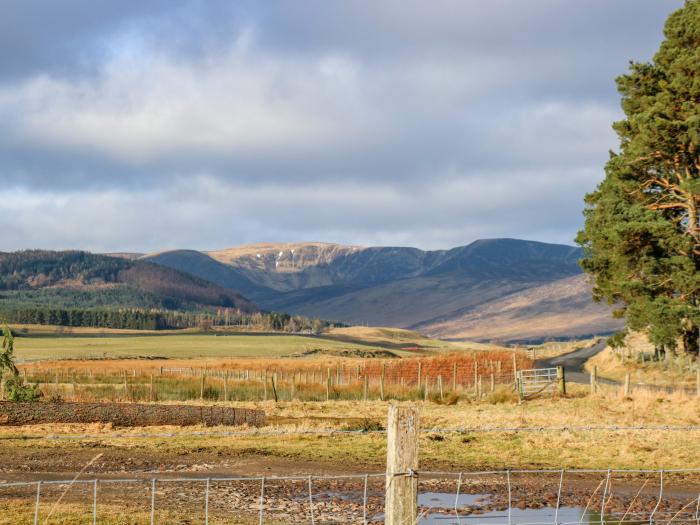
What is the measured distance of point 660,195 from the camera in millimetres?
52125

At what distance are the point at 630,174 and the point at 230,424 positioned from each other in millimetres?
30106

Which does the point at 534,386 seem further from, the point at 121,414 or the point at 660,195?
the point at 121,414

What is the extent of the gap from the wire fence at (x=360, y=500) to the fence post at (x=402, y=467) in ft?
15.5

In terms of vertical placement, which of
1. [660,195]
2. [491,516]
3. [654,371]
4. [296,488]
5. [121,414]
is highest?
[660,195]

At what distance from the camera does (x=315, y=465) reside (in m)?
25.0

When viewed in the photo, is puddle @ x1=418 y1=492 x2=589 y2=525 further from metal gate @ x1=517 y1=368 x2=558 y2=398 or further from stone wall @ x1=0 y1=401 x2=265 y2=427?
metal gate @ x1=517 y1=368 x2=558 y2=398

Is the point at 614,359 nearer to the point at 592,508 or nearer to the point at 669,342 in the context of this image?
the point at 669,342

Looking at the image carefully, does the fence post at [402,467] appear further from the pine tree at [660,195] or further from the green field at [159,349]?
the green field at [159,349]

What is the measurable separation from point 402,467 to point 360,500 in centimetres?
960

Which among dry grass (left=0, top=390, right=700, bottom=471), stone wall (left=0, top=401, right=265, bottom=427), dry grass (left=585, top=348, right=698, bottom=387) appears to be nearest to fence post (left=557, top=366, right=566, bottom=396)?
dry grass (left=0, top=390, right=700, bottom=471)

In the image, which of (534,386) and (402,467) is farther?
(534,386)

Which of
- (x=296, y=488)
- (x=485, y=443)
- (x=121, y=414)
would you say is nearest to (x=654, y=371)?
(x=485, y=443)

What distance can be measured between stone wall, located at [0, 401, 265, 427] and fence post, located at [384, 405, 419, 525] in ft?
80.4

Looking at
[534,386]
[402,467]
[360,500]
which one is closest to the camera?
[402,467]
